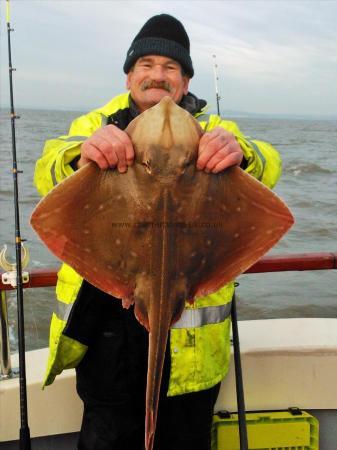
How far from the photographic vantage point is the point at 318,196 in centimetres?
1608

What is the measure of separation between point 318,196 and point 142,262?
15.1 metres

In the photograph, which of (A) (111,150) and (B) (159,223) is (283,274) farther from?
(A) (111,150)

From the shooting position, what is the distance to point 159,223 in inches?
69.8

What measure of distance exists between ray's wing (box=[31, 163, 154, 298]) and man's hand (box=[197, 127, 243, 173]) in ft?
0.70

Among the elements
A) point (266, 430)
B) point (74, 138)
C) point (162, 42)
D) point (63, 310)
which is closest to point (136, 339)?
point (63, 310)

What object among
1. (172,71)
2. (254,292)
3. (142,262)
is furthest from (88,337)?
(254,292)

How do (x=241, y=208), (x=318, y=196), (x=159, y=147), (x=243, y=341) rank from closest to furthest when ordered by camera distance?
(x=159, y=147), (x=241, y=208), (x=243, y=341), (x=318, y=196)

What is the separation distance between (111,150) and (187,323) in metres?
0.97

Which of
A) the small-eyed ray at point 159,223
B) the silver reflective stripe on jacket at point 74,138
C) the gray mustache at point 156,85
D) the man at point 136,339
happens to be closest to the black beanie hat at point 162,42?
the man at point 136,339

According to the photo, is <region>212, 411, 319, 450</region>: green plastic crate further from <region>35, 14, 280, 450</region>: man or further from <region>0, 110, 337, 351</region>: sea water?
<region>0, 110, 337, 351</region>: sea water

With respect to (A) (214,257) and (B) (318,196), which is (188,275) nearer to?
(A) (214,257)

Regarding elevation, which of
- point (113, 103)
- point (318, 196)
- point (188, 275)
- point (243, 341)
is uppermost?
point (318, 196)

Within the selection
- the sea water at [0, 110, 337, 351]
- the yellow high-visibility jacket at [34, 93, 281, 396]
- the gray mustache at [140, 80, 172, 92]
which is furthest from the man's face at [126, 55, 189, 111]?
the sea water at [0, 110, 337, 351]

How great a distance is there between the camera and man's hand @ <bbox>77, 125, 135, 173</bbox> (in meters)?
1.71
